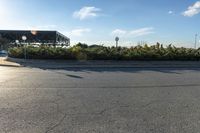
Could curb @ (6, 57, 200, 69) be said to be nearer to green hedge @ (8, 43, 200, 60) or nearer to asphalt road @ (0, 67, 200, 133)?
green hedge @ (8, 43, 200, 60)

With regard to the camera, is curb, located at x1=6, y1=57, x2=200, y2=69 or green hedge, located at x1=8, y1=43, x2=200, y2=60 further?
green hedge, located at x1=8, y1=43, x2=200, y2=60

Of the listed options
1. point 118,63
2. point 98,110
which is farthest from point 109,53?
point 98,110

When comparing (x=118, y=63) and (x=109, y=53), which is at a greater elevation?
(x=109, y=53)

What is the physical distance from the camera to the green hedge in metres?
30.2

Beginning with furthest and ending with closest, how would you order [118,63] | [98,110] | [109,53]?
[109,53] → [118,63] → [98,110]

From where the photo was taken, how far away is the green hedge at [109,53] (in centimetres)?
3022

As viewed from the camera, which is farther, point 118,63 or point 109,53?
point 109,53

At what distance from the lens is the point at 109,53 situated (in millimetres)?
30641

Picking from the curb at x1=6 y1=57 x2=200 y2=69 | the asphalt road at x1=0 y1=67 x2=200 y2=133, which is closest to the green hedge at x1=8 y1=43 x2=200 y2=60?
the curb at x1=6 y1=57 x2=200 y2=69

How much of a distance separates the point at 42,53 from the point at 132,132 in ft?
83.1

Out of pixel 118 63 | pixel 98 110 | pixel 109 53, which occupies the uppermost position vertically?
pixel 109 53

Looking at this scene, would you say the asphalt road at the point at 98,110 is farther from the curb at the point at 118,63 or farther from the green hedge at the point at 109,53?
the green hedge at the point at 109,53

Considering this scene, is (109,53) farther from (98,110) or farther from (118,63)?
(98,110)

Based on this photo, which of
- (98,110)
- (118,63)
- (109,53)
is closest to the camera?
(98,110)
